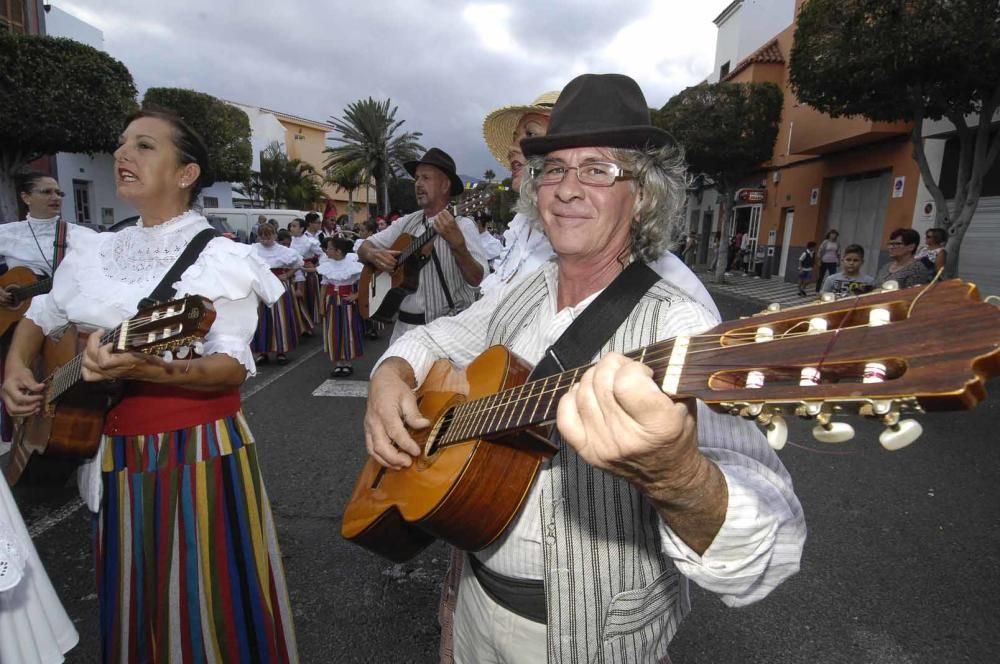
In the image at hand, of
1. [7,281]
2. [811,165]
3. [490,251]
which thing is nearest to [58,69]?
[7,281]

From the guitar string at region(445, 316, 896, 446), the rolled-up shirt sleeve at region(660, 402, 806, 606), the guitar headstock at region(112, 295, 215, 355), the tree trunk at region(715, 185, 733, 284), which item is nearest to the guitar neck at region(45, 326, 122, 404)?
the guitar headstock at region(112, 295, 215, 355)

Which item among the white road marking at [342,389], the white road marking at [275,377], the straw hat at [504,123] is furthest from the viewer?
the white road marking at [342,389]

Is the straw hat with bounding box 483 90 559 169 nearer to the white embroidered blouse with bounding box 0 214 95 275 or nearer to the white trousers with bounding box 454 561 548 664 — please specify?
the white trousers with bounding box 454 561 548 664

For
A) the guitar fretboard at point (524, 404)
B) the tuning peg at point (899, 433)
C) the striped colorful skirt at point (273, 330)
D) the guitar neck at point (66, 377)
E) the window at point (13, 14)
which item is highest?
the window at point (13, 14)

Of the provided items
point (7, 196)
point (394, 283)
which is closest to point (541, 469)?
point (394, 283)

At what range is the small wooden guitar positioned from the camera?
4305 millimetres

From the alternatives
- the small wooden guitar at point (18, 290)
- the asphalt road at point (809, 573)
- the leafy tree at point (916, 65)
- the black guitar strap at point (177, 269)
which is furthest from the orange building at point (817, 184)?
the small wooden guitar at point (18, 290)

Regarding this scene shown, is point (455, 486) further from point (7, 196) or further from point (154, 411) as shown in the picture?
point (7, 196)

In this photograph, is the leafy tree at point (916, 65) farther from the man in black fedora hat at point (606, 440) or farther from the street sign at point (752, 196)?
the street sign at point (752, 196)

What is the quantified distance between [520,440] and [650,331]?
1.28 feet

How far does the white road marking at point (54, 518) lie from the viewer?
10.7 ft

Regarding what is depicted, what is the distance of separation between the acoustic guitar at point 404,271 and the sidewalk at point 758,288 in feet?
39.5

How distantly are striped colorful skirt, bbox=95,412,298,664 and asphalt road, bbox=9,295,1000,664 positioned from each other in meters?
0.58

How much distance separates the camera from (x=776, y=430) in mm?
737
